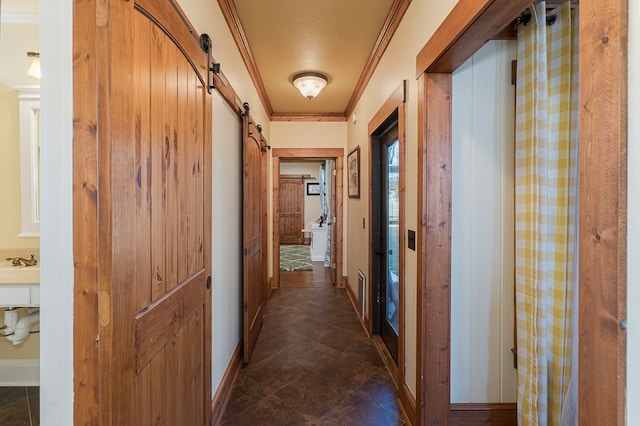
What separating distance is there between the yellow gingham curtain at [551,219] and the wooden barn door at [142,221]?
1687 mm

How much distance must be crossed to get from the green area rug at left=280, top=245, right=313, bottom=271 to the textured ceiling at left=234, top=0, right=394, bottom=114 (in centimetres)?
371

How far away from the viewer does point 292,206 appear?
32.8 ft

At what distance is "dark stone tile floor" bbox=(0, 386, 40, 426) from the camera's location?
1.84 meters

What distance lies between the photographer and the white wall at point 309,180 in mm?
10000

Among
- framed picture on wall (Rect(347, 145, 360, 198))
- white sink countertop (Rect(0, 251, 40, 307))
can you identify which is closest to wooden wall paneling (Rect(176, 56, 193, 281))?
white sink countertop (Rect(0, 251, 40, 307))

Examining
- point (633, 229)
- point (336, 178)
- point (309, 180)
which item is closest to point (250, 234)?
point (336, 178)

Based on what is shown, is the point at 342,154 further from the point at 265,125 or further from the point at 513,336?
the point at 513,336

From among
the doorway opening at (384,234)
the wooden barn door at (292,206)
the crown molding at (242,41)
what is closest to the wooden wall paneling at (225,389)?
the doorway opening at (384,234)

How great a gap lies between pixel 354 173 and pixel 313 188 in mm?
6309

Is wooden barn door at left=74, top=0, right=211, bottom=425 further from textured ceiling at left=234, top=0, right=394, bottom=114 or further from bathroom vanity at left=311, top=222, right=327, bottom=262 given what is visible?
bathroom vanity at left=311, top=222, right=327, bottom=262

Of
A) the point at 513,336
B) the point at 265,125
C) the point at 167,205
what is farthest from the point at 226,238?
the point at 265,125

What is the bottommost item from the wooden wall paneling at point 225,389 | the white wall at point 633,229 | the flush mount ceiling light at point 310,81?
the wooden wall paneling at point 225,389

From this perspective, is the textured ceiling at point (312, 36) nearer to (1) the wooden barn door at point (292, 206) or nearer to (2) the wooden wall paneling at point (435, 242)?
(2) the wooden wall paneling at point (435, 242)

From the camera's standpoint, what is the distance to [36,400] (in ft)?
6.69
